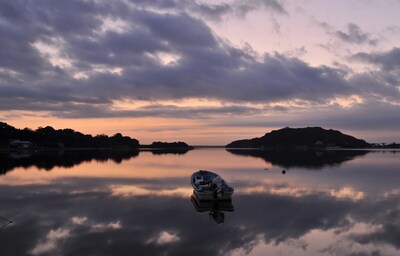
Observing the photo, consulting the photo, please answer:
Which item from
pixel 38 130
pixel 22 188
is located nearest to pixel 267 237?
pixel 22 188

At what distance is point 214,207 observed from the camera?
2373cm

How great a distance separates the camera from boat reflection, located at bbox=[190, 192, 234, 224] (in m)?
20.8

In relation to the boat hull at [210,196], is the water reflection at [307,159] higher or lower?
higher

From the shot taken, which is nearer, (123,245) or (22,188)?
(123,245)

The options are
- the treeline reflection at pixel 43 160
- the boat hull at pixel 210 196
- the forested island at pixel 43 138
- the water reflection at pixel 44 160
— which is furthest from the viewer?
the forested island at pixel 43 138

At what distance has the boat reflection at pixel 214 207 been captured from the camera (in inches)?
817

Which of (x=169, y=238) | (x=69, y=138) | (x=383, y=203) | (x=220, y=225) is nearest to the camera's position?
(x=169, y=238)

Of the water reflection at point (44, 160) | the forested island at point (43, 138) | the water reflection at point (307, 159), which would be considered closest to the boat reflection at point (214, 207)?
the water reflection at point (44, 160)

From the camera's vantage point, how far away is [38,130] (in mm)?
162875

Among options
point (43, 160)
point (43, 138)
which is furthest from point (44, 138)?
point (43, 160)

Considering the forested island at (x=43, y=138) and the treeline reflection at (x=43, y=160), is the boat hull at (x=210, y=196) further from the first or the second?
the forested island at (x=43, y=138)

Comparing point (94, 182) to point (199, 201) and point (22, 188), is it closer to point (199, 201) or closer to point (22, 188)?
point (22, 188)

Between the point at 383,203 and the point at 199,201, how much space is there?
12583mm

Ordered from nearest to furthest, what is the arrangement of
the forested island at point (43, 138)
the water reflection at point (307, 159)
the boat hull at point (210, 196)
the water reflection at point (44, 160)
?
the boat hull at point (210, 196) → the water reflection at point (44, 160) → the water reflection at point (307, 159) → the forested island at point (43, 138)
